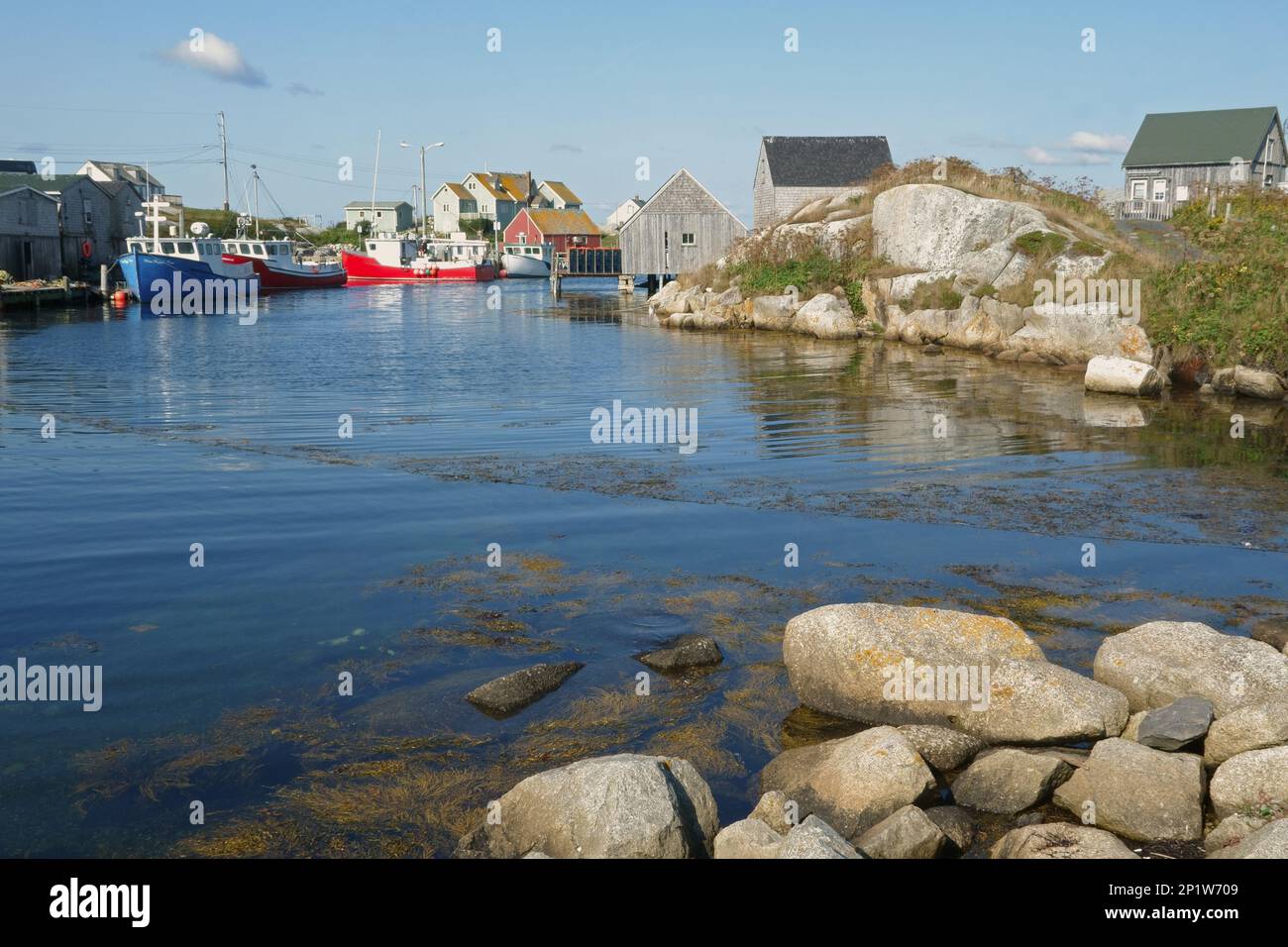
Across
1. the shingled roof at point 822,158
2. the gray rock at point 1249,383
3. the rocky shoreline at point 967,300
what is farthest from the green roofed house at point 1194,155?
the gray rock at point 1249,383

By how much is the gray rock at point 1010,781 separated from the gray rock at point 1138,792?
0.35 feet

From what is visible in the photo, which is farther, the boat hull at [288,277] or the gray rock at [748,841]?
the boat hull at [288,277]

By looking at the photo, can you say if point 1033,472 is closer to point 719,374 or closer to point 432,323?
point 719,374

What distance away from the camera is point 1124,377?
24.8 m

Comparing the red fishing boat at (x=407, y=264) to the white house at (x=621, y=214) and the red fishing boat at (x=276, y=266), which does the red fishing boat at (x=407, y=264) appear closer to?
the red fishing boat at (x=276, y=266)

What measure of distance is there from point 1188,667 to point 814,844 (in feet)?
12.9

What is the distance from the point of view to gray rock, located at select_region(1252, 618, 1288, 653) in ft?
30.7

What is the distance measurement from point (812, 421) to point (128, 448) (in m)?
12.0

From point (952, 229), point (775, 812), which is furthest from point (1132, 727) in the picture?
point (952, 229)

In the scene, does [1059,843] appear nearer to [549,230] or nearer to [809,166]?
[809,166]

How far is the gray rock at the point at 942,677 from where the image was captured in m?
7.77

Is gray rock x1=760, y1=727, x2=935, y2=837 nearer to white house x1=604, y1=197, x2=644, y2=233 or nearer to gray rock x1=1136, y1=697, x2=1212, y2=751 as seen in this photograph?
gray rock x1=1136, y1=697, x2=1212, y2=751
